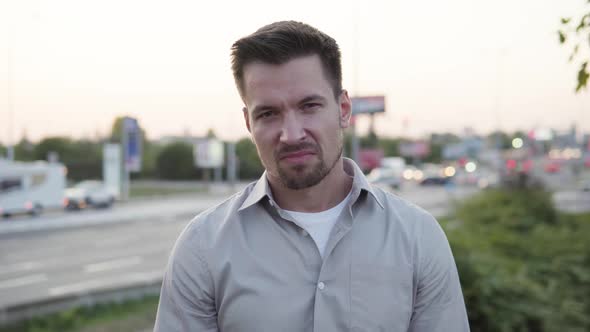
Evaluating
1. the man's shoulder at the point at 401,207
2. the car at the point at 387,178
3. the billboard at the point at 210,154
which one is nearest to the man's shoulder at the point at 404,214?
the man's shoulder at the point at 401,207

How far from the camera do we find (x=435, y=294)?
6.56ft

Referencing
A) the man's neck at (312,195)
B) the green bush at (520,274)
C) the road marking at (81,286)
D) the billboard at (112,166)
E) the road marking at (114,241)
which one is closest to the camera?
the man's neck at (312,195)

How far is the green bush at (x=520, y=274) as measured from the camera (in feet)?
20.1

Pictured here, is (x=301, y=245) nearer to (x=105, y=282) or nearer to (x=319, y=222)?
(x=319, y=222)

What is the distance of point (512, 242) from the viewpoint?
398 inches

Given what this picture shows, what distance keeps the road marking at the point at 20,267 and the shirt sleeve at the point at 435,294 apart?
14.8 m

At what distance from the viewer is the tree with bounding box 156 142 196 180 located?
56.3 meters

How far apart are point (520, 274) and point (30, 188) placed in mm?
25603

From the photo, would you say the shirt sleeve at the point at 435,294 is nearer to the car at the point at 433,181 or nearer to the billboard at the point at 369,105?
the billboard at the point at 369,105

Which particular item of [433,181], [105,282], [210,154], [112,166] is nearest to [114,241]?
[105,282]

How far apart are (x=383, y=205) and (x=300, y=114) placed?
479 millimetres

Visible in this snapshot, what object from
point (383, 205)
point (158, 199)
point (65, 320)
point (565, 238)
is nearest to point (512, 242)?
point (565, 238)

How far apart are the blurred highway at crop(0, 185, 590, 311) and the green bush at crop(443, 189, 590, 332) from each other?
5144 mm

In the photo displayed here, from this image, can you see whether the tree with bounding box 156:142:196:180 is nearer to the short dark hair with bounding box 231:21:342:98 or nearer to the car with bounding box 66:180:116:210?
the car with bounding box 66:180:116:210
